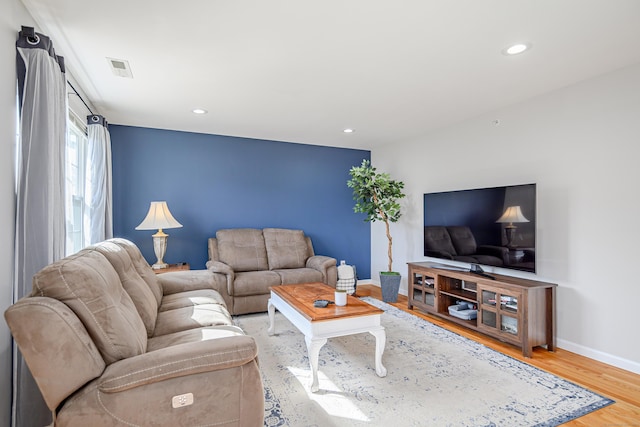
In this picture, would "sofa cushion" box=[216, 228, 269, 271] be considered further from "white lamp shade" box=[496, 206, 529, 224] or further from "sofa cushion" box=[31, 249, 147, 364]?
"white lamp shade" box=[496, 206, 529, 224]

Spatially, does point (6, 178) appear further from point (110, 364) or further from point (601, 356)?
point (601, 356)

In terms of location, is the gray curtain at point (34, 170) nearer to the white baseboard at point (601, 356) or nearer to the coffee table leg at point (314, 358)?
the coffee table leg at point (314, 358)

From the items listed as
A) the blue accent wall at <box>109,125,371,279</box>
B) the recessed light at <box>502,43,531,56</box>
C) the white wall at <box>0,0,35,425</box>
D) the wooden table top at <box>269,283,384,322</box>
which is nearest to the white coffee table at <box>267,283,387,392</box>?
the wooden table top at <box>269,283,384,322</box>

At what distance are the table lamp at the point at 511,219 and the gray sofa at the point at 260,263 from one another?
2069 mm

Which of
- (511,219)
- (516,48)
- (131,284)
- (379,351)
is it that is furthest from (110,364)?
(511,219)

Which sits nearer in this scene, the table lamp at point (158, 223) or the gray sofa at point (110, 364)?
the gray sofa at point (110, 364)

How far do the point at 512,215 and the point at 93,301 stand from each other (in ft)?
11.1

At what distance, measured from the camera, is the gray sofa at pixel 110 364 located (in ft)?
3.89

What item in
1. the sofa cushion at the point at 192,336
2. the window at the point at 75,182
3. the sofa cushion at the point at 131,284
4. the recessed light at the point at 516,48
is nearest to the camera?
the sofa cushion at the point at 192,336

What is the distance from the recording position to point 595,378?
7.95 feet

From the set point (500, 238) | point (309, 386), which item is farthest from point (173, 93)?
point (500, 238)

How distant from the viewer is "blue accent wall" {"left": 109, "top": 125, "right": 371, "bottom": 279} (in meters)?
4.32

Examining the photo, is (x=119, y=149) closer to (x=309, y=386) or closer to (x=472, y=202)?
(x=309, y=386)

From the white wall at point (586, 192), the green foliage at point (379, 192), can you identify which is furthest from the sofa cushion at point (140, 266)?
the white wall at point (586, 192)
